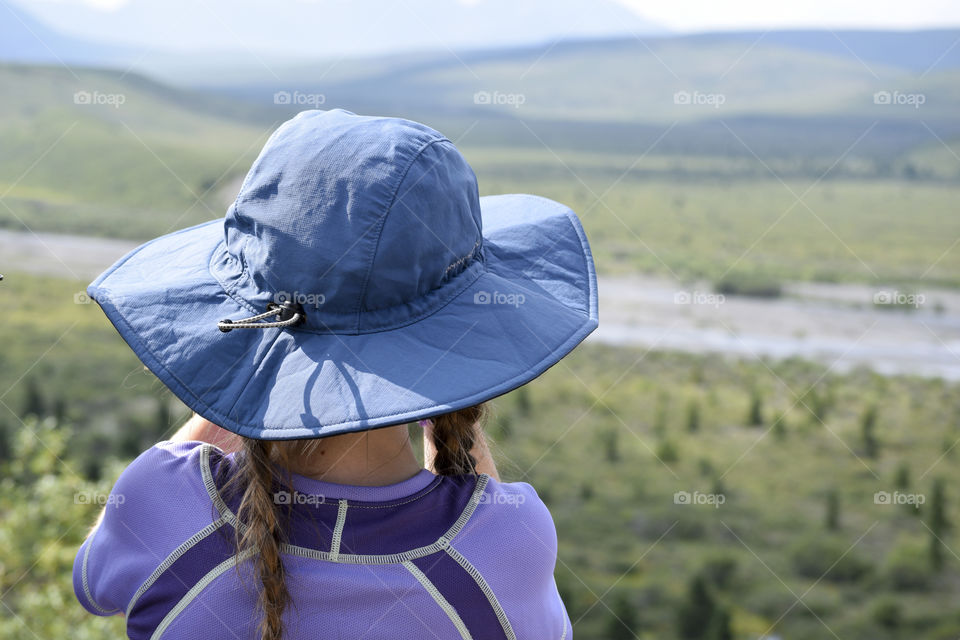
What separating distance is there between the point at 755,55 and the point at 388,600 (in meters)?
100

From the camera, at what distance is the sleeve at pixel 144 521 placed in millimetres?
897

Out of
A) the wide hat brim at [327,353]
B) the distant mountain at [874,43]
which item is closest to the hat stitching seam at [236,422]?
the wide hat brim at [327,353]

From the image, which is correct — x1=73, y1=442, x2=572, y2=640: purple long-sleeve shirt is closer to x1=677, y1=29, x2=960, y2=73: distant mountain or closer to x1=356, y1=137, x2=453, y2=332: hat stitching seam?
x1=356, y1=137, x2=453, y2=332: hat stitching seam

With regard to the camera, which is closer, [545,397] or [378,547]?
[378,547]

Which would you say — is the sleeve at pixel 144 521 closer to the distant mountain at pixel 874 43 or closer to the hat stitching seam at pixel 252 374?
the hat stitching seam at pixel 252 374

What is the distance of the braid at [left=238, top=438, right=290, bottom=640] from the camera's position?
86cm

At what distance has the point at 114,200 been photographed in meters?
25.8

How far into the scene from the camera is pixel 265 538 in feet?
2.85

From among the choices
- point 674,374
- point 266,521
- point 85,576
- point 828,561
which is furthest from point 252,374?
point 674,374

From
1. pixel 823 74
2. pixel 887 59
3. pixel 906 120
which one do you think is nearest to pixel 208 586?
pixel 906 120

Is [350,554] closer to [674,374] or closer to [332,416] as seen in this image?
[332,416]

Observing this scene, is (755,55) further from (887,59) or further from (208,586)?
(208,586)

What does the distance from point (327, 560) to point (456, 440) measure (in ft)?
0.92

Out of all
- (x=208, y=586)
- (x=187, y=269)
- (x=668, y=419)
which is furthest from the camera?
(x=668, y=419)
